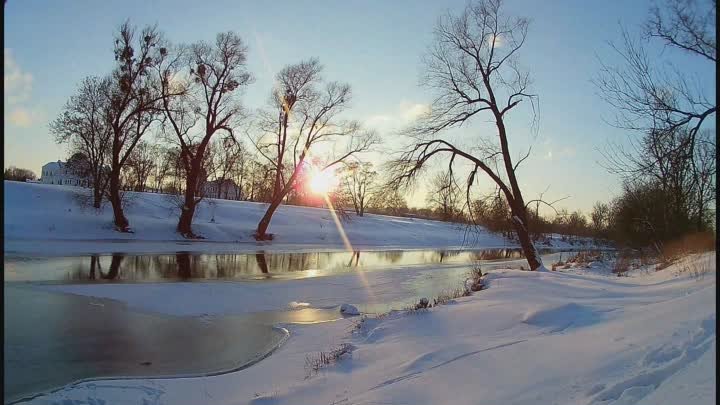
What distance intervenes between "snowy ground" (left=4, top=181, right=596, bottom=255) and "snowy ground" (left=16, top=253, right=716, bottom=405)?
30.9 feet

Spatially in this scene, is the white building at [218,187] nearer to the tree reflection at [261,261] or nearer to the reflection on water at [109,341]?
the tree reflection at [261,261]

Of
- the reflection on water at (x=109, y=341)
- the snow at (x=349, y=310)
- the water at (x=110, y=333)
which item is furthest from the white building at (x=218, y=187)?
the snow at (x=349, y=310)

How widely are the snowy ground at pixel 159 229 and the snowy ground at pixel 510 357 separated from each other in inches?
370

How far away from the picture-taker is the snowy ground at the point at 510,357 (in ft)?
13.1

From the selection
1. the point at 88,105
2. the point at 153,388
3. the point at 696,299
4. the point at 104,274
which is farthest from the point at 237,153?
the point at 696,299

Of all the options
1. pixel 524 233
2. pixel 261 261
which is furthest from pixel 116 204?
pixel 524 233

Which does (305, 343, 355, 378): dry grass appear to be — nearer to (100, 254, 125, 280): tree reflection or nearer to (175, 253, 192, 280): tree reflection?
(175, 253, 192, 280): tree reflection

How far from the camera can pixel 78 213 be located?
Result: 102 ft

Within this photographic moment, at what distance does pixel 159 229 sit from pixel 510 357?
29620 mm

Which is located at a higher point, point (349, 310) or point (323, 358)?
point (323, 358)

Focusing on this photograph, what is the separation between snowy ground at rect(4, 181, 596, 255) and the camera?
2516cm

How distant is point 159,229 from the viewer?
101 feet

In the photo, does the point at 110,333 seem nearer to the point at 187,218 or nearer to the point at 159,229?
the point at 187,218

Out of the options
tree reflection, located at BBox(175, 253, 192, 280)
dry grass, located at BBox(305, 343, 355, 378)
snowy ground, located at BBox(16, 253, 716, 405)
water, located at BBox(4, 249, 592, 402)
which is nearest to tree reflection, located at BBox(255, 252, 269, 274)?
water, located at BBox(4, 249, 592, 402)
